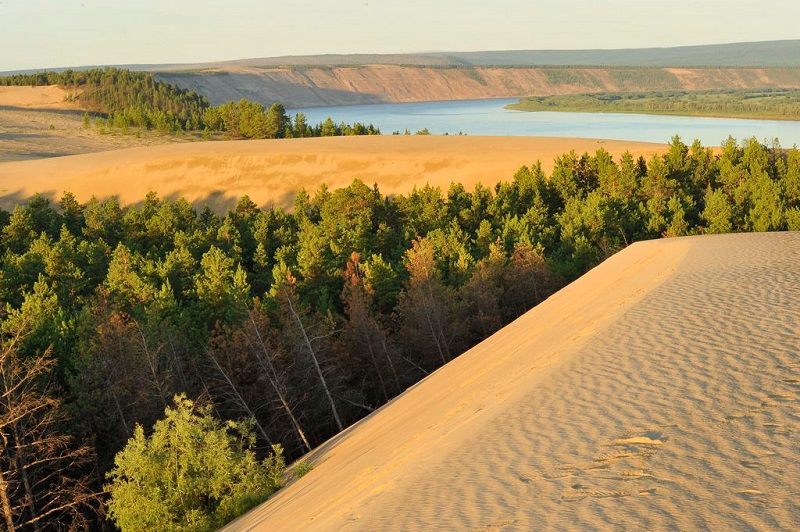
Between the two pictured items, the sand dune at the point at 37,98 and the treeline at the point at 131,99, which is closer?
the treeline at the point at 131,99

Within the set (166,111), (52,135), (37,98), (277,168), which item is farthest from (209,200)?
(37,98)

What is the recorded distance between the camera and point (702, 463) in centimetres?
900

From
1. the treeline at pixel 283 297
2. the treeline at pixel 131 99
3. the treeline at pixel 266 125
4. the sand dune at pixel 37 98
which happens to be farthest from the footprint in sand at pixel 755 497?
the sand dune at pixel 37 98

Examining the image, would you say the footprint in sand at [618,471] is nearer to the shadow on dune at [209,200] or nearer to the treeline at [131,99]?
the shadow on dune at [209,200]

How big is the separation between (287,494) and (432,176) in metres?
68.9

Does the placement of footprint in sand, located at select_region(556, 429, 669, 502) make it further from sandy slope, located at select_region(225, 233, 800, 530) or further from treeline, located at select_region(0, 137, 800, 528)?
treeline, located at select_region(0, 137, 800, 528)

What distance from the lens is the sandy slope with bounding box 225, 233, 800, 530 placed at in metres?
8.44

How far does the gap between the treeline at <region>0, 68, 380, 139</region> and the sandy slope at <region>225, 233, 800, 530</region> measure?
106 meters

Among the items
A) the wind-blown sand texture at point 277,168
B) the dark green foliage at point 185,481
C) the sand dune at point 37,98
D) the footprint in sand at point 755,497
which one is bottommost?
the wind-blown sand texture at point 277,168

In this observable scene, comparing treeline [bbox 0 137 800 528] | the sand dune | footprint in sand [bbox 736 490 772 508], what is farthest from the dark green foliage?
the sand dune

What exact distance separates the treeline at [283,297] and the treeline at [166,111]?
2408 inches

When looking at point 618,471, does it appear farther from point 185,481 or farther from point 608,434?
point 185,481

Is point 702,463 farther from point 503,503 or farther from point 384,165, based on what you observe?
point 384,165

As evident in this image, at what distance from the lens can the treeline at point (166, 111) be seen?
122 metres
